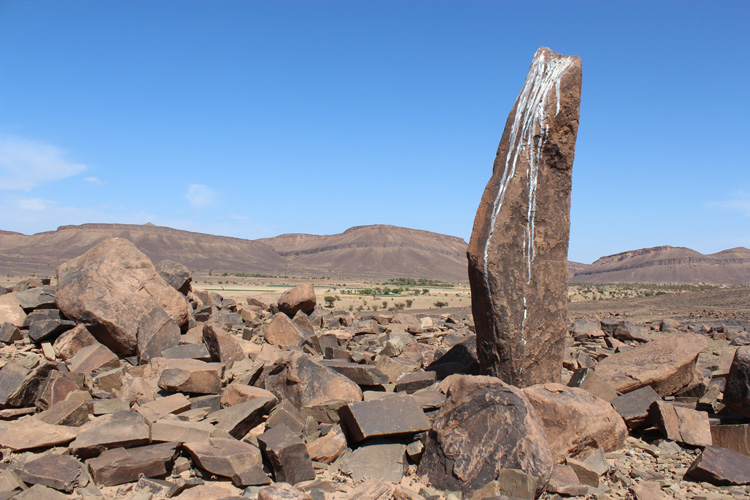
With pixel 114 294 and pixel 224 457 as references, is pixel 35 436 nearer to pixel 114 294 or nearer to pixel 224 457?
pixel 224 457

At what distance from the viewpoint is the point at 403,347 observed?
10.2 meters

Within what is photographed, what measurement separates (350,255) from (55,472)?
148402 millimetres

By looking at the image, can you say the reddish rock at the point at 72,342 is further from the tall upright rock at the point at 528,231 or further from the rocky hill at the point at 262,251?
the rocky hill at the point at 262,251

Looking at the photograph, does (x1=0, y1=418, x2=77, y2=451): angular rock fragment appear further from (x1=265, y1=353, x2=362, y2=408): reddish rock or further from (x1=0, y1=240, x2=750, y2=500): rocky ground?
(x1=265, y1=353, x2=362, y2=408): reddish rock

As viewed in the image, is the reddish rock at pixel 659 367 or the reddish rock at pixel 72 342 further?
the reddish rock at pixel 72 342

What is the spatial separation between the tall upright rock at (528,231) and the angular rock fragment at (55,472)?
4.55m

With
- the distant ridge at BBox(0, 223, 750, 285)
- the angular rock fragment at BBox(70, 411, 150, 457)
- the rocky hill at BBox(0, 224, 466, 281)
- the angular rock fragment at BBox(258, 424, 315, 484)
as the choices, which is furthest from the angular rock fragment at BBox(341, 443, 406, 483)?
the rocky hill at BBox(0, 224, 466, 281)

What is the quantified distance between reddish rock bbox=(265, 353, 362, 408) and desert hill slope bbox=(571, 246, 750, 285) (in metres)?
143

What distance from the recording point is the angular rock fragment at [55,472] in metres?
4.48

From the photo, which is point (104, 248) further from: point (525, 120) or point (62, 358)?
point (525, 120)

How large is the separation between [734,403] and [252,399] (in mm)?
5237

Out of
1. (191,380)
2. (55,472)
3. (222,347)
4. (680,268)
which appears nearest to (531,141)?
(191,380)

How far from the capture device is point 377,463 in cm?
516

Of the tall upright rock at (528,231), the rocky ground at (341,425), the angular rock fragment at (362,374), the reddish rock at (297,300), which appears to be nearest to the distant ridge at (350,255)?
the reddish rock at (297,300)
